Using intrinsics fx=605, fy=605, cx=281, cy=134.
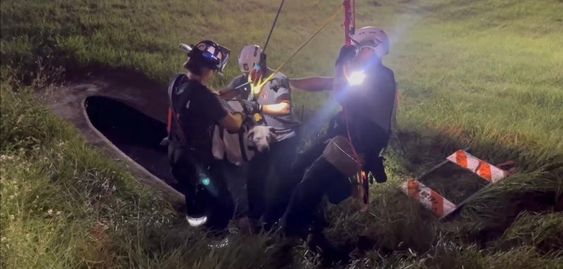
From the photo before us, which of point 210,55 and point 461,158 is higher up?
point 210,55

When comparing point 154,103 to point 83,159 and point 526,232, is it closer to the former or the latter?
point 83,159

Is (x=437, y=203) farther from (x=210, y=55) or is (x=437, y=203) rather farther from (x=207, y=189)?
(x=210, y=55)

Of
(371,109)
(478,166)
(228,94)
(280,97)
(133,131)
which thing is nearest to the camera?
(371,109)

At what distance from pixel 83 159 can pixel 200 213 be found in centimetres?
116

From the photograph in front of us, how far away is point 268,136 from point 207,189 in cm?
59

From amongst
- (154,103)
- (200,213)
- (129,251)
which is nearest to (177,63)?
(154,103)

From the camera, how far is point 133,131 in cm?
461

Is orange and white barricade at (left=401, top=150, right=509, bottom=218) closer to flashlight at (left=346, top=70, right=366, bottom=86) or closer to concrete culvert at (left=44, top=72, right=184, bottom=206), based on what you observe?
flashlight at (left=346, top=70, right=366, bottom=86)

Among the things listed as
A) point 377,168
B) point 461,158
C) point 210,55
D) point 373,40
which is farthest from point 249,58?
point 461,158

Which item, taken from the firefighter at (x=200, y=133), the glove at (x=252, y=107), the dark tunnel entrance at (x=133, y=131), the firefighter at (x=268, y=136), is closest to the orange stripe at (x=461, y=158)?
the firefighter at (x=268, y=136)

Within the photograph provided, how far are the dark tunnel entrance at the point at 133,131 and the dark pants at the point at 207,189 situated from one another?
445mm

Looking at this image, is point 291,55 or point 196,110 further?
point 291,55

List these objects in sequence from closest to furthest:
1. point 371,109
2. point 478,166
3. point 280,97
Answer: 1. point 371,109
2. point 478,166
3. point 280,97

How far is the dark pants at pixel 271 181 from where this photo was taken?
3568 millimetres
